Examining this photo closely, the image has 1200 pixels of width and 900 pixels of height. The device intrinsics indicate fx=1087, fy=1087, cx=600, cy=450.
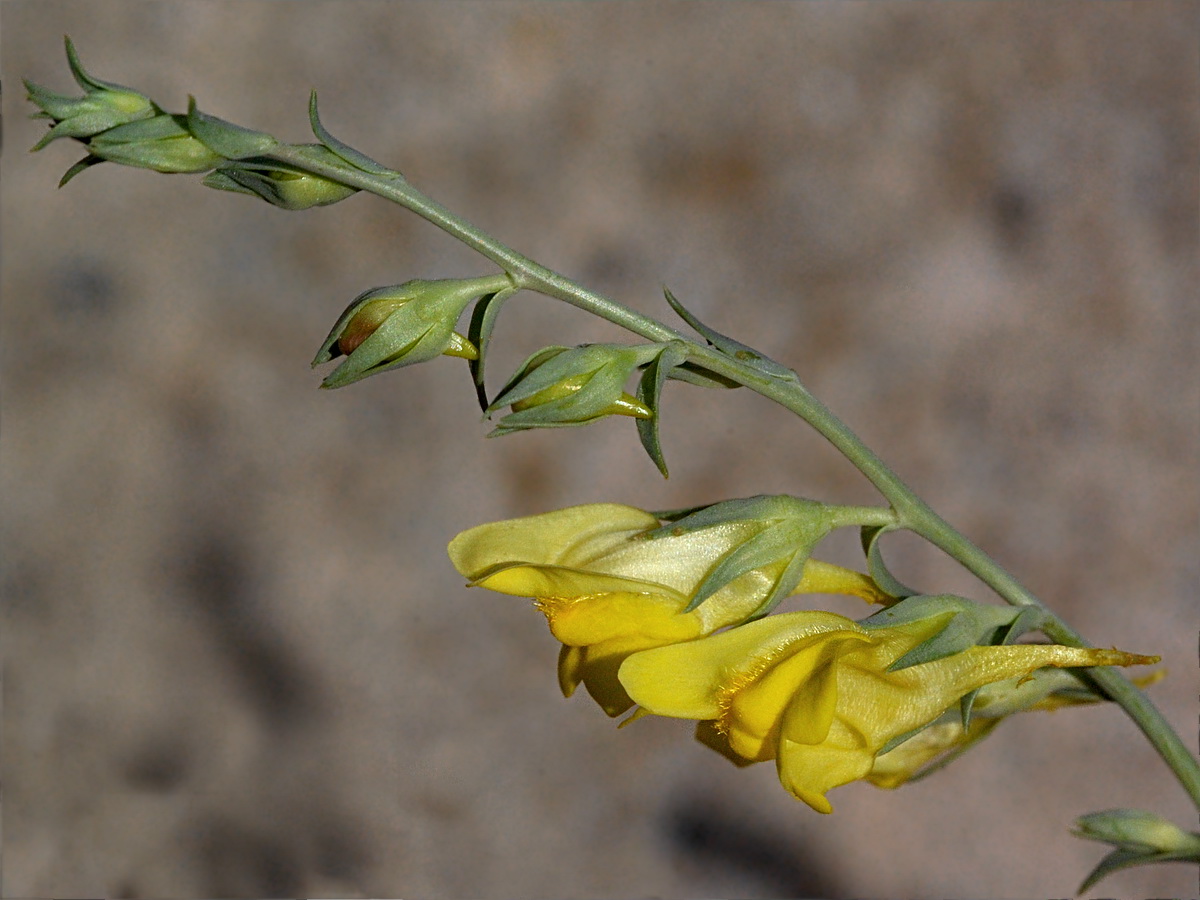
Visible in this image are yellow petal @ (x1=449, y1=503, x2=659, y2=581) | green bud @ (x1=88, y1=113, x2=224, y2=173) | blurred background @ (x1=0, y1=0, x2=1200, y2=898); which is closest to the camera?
green bud @ (x1=88, y1=113, x2=224, y2=173)

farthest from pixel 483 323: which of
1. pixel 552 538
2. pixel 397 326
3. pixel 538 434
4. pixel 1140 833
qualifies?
pixel 538 434

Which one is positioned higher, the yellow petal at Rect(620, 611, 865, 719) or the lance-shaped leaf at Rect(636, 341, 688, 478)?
the lance-shaped leaf at Rect(636, 341, 688, 478)

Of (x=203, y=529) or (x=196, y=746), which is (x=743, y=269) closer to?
(x=203, y=529)

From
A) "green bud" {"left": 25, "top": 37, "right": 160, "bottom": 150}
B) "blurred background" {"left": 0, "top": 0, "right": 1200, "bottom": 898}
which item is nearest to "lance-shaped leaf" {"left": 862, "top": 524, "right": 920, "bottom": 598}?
"green bud" {"left": 25, "top": 37, "right": 160, "bottom": 150}

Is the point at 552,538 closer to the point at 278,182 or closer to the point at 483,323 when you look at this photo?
the point at 483,323

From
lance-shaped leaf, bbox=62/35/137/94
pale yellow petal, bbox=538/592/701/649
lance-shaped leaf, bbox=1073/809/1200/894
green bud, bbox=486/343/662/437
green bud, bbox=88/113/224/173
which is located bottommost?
lance-shaped leaf, bbox=1073/809/1200/894

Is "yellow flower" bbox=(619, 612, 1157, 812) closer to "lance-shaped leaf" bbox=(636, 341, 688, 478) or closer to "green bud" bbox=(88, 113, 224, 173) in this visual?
"lance-shaped leaf" bbox=(636, 341, 688, 478)

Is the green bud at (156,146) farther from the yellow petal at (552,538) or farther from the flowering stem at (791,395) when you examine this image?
the yellow petal at (552,538)
